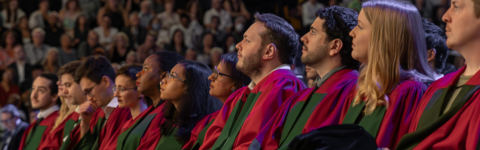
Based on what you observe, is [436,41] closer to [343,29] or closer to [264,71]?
[343,29]

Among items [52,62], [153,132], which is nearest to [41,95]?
[153,132]

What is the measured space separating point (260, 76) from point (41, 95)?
3.31 metres

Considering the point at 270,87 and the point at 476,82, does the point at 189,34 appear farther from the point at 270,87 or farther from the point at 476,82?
the point at 476,82

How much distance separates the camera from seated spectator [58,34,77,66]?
9.62m

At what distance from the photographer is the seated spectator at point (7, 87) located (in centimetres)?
862

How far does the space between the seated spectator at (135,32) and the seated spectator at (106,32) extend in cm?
24

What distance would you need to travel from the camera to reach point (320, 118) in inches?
95.5

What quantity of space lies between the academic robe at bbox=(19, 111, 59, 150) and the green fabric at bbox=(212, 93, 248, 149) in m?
3.03

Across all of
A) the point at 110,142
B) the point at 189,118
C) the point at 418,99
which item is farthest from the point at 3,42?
the point at 418,99

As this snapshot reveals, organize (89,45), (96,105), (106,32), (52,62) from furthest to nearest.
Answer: (106,32) < (89,45) < (52,62) < (96,105)

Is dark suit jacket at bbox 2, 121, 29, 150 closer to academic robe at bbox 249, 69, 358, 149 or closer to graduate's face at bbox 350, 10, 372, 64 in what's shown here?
academic robe at bbox 249, 69, 358, 149

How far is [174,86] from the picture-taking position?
378cm

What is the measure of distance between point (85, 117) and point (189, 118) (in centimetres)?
152

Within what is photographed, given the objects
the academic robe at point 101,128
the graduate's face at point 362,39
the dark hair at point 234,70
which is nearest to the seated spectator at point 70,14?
the academic robe at point 101,128
